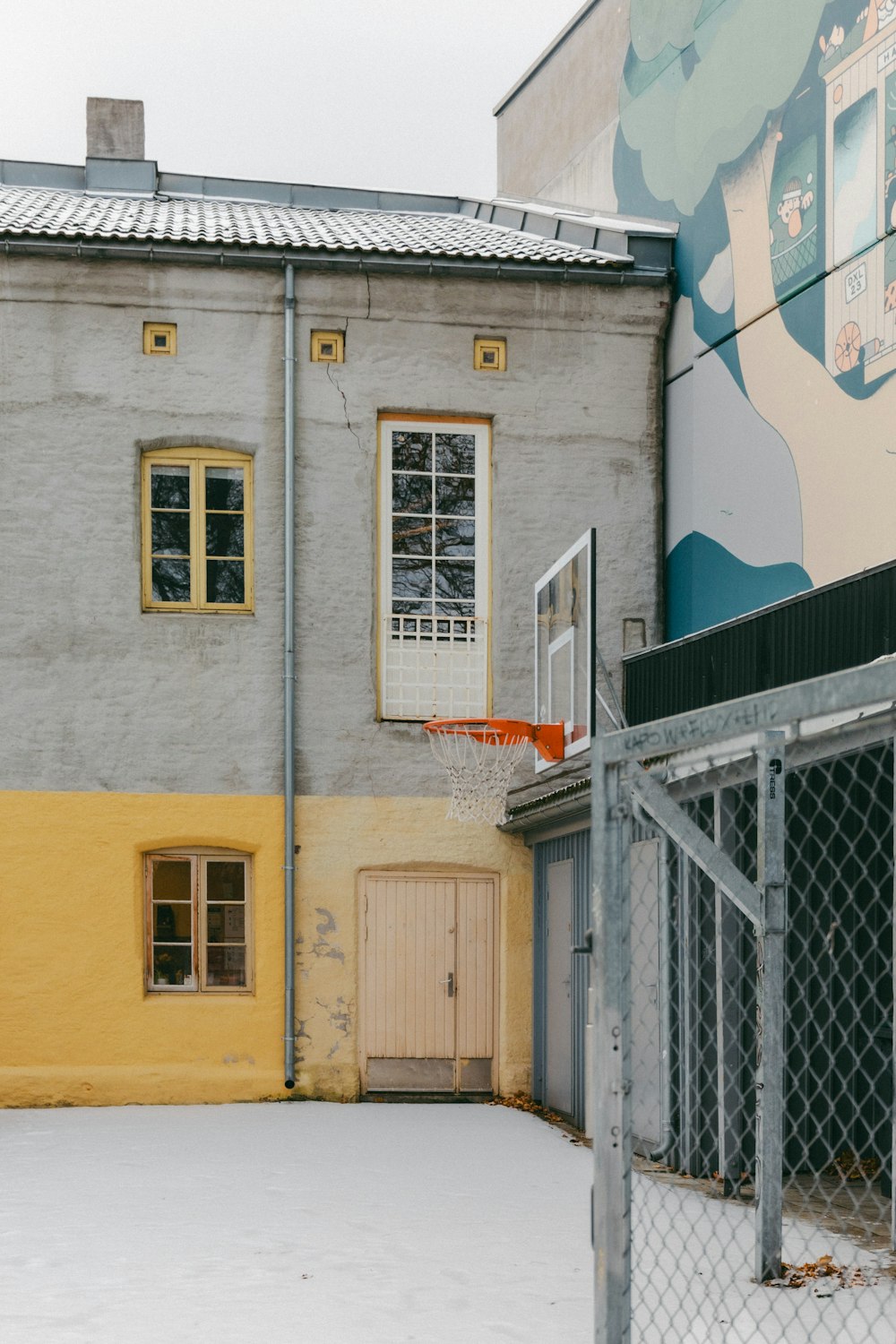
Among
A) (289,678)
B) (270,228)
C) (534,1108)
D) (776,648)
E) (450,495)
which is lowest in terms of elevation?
(534,1108)

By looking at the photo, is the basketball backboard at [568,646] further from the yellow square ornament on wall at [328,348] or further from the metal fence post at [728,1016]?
the yellow square ornament on wall at [328,348]

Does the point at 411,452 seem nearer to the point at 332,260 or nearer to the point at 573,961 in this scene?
the point at 332,260

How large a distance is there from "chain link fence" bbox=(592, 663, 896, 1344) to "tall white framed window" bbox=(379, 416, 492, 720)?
10.4 ft

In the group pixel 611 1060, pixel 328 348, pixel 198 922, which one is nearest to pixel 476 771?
pixel 198 922

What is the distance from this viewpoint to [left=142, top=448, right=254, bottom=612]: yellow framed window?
45.4 ft

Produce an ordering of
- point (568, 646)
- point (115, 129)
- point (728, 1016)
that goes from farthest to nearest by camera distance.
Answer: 1. point (115, 129)
2. point (568, 646)
3. point (728, 1016)

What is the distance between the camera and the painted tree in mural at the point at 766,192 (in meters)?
11.2

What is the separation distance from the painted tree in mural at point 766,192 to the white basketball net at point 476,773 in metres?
3.32

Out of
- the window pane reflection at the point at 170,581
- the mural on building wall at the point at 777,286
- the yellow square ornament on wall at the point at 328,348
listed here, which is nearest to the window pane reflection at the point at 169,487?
the window pane reflection at the point at 170,581

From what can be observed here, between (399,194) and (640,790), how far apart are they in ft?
48.8

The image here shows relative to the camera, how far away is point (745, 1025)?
33.2 feet

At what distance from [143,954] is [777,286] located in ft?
24.7

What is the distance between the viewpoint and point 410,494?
1417 centimetres

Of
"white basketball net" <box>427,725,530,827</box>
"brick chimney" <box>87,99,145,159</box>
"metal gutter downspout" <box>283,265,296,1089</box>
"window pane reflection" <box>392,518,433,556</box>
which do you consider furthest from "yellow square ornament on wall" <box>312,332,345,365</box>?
"brick chimney" <box>87,99,145,159</box>
